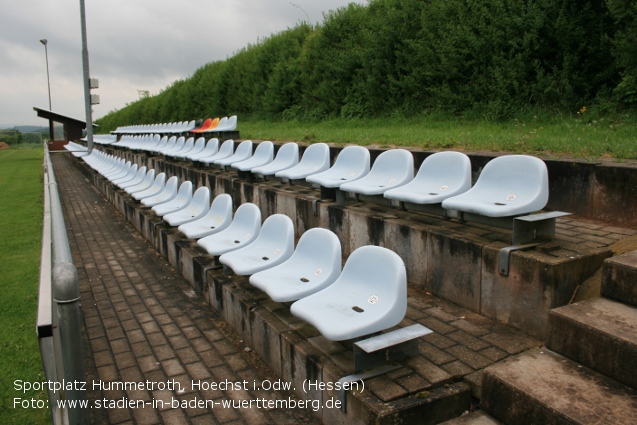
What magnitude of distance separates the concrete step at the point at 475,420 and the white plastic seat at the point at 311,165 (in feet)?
12.4

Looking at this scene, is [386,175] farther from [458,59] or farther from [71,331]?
[458,59]

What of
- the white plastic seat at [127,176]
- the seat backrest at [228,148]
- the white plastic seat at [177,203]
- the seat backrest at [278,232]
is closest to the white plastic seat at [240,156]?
the seat backrest at [228,148]

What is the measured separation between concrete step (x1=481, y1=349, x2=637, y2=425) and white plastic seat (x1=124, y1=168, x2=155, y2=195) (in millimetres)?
7079

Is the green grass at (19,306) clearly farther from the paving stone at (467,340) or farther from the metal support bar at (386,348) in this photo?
the paving stone at (467,340)

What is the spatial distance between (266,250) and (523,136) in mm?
3430

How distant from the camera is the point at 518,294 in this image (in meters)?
3.00

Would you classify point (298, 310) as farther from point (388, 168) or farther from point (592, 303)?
point (388, 168)

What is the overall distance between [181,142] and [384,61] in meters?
4.84

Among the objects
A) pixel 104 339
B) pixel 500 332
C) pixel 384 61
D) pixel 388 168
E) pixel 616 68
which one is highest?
pixel 384 61

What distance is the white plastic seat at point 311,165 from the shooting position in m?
5.91

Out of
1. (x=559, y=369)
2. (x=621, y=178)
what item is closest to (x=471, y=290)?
(x=559, y=369)

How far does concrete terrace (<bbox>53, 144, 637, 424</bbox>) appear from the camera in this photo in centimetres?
250

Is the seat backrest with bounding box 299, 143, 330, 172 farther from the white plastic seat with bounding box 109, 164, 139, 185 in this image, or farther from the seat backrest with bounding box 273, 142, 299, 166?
the white plastic seat with bounding box 109, 164, 139, 185

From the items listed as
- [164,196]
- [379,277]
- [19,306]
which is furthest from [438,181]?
[164,196]
